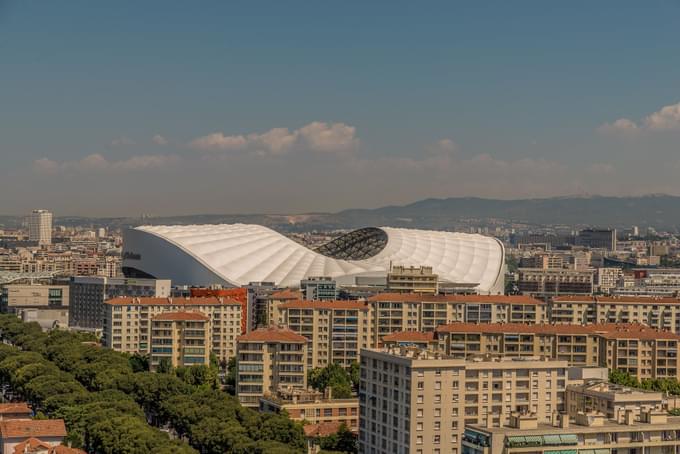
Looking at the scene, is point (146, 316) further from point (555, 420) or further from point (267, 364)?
point (555, 420)

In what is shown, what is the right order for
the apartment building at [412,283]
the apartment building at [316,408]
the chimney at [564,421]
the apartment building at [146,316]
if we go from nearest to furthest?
the chimney at [564,421], the apartment building at [316,408], the apartment building at [146,316], the apartment building at [412,283]

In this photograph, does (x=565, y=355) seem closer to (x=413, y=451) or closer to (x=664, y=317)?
(x=664, y=317)

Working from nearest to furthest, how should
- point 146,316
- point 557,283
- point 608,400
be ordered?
point 608,400 < point 146,316 < point 557,283

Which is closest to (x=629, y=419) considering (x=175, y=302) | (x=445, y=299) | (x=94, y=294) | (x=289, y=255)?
(x=445, y=299)

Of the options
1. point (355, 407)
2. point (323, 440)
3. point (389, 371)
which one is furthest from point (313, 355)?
point (389, 371)

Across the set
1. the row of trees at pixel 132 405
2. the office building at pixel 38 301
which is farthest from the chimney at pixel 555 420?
the office building at pixel 38 301

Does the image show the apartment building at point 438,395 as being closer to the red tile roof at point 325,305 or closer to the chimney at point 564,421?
the chimney at point 564,421
